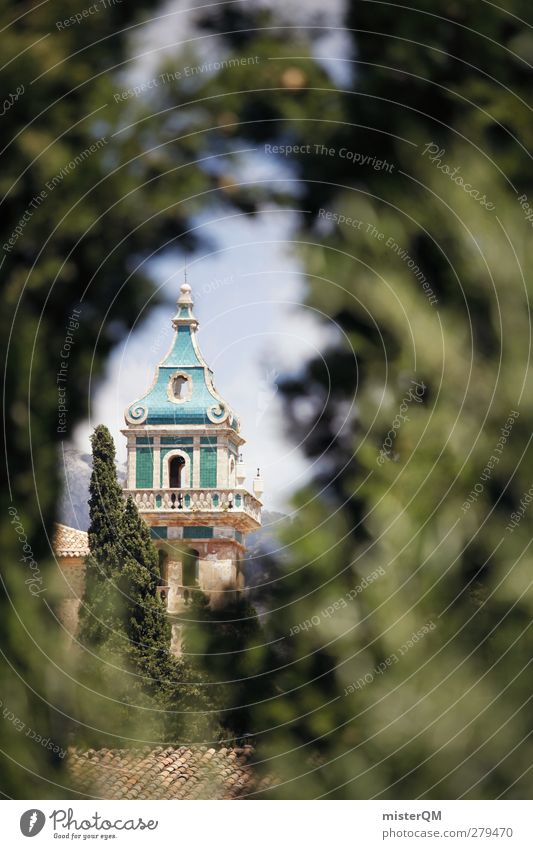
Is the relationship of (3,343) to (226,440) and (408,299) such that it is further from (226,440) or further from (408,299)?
(408,299)

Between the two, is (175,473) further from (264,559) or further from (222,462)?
(264,559)

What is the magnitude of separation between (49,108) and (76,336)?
0.31 m

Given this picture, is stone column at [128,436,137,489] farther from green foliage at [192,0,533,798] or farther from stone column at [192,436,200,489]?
green foliage at [192,0,533,798]

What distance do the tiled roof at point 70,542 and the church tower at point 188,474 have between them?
0.10 meters

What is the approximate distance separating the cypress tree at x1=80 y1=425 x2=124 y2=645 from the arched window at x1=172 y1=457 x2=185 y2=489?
3.0 inches

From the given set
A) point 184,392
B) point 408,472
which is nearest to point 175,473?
point 184,392

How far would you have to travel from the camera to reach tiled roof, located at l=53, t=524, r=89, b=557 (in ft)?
3.67

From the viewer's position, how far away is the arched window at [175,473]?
123 cm

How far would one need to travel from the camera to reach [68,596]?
110 centimetres

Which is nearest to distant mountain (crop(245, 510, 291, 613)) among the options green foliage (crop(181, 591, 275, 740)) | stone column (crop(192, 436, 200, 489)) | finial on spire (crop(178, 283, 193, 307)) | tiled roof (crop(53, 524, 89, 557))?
green foliage (crop(181, 591, 275, 740))

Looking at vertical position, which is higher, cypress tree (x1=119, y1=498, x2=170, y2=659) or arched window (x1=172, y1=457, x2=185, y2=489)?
arched window (x1=172, y1=457, x2=185, y2=489)

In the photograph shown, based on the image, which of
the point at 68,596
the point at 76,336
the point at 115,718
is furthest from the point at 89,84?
the point at 115,718

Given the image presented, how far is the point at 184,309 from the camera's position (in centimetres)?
125

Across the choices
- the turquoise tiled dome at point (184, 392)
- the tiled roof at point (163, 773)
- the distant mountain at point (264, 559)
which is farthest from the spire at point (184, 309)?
the tiled roof at point (163, 773)
